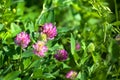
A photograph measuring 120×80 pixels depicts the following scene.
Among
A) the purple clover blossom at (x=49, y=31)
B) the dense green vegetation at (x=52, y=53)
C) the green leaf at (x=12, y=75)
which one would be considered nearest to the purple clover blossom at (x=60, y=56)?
the dense green vegetation at (x=52, y=53)

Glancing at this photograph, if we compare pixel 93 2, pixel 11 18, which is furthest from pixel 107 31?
pixel 11 18

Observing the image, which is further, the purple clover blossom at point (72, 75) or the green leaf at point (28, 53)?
the purple clover blossom at point (72, 75)

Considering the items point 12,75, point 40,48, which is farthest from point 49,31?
point 12,75

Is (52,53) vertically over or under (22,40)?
under

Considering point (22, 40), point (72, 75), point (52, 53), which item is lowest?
point (72, 75)

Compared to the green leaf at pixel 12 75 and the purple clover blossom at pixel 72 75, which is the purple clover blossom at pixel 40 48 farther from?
the purple clover blossom at pixel 72 75

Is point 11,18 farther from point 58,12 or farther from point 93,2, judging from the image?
point 58,12

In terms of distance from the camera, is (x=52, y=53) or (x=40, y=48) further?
(x=52, y=53)

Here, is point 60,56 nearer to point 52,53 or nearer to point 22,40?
point 52,53
